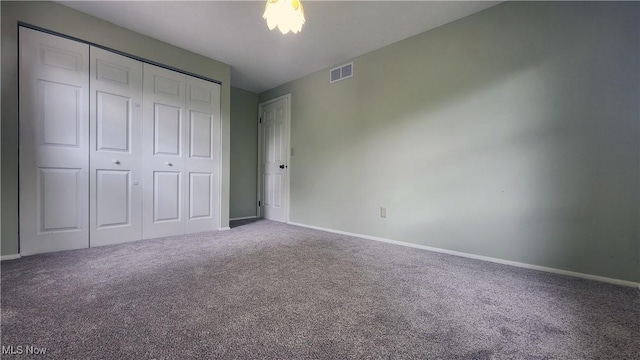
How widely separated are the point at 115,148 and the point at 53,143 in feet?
1.46

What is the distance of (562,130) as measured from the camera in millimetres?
1929

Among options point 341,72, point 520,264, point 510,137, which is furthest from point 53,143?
point 520,264

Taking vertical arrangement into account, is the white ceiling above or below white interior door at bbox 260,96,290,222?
above

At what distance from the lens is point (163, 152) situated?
294cm

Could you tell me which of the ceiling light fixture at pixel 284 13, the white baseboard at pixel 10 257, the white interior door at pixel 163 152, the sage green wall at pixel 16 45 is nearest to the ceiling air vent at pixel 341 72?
the ceiling light fixture at pixel 284 13

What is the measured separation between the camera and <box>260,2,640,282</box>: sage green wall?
69.6 inches

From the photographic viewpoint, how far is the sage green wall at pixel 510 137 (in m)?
1.77

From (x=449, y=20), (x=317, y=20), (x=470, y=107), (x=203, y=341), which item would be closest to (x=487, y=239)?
(x=470, y=107)

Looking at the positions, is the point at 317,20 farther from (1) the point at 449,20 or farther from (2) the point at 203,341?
(2) the point at 203,341

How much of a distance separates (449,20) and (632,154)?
1.86m

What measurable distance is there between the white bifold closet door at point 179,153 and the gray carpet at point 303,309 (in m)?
0.86

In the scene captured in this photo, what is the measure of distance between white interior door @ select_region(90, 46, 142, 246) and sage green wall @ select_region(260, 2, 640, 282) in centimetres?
257

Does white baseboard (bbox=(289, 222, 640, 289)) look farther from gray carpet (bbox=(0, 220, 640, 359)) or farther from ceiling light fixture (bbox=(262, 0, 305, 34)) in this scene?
ceiling light fixture (bbox=(262, 0, 305, 34))

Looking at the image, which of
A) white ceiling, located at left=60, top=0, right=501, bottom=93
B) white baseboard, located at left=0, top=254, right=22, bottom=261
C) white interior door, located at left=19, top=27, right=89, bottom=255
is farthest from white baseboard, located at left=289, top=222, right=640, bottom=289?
white baseboard, located at left=0, top=254, right=22, bottom=261
